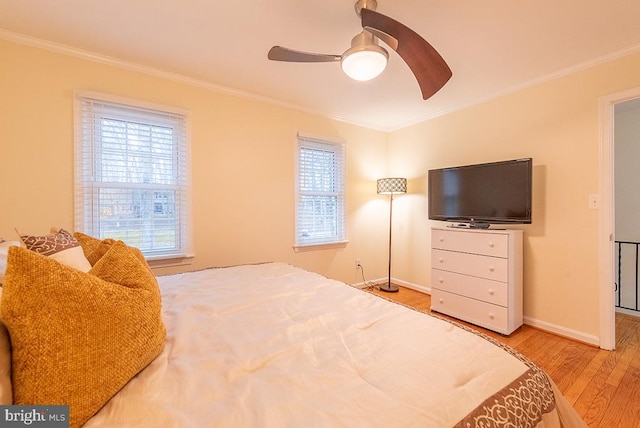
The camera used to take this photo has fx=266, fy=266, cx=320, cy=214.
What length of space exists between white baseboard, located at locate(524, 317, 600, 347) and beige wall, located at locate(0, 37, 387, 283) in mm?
1897

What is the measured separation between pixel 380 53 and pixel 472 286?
2.36 meters

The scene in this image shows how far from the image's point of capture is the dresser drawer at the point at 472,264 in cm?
248

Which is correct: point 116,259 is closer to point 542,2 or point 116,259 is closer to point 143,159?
point 143,159

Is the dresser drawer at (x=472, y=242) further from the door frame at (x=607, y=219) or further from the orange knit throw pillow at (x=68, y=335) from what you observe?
the orange knit throw pillow at (x=68, y=335)

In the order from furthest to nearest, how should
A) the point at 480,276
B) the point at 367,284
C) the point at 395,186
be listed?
the point at 367,284, the point at 395,186, the point at 480,276

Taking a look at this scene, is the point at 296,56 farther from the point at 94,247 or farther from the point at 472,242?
the point at 472,242

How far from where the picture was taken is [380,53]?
Answer: 5.02 feet

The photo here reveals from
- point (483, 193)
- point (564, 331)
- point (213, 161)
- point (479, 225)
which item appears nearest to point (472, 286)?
point (479, 225)

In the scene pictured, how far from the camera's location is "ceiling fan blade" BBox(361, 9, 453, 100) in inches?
53.9

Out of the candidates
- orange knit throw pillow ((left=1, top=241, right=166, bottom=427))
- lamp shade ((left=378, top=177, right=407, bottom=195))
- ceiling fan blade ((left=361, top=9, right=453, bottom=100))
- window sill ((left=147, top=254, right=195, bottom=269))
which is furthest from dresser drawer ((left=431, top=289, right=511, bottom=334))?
orange knit throw pillow ((left=1, top=241, right=166, bottom=427))

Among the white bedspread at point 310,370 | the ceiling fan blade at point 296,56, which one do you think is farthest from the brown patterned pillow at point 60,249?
the ceiling fan blade at point 296,56

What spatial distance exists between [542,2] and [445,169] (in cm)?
167

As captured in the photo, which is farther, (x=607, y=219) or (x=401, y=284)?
(x=401, y=284)

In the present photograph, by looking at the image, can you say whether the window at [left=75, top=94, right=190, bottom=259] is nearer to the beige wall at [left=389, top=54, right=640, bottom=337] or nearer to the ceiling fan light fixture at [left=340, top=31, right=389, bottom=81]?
the ceiling fan light fixture at [left=340, top=31, right=389, bottom=81]
